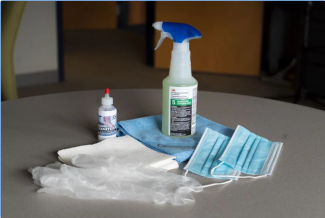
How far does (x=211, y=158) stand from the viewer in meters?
0.86

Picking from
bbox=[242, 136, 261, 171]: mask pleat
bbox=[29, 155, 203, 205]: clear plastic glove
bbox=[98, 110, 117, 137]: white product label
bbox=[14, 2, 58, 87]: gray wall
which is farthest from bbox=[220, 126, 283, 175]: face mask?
bbox=[14, 2, 58, 87]: gray wall

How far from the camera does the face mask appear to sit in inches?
32.5

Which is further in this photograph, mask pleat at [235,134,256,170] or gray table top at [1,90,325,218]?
mask pleat at [235,134,256,170]

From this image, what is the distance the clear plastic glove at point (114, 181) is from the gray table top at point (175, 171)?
0.05ft

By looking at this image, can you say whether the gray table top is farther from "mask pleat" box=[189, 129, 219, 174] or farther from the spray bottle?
the spray bottle

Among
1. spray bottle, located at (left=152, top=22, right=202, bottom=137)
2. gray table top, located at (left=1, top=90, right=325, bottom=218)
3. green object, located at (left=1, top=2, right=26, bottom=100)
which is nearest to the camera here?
gray table top, located at (left=1, top=90, right=325, bottom=218)

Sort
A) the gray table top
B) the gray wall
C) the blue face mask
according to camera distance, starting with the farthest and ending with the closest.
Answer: the gray wall, the blue face mask, the gray table top

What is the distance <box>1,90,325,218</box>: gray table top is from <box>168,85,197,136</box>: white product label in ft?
0.45

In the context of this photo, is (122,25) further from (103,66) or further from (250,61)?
(250,61)

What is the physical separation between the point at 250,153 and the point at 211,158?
0.26ft

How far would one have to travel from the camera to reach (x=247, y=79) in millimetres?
4254

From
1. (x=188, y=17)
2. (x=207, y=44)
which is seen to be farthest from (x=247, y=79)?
(x=188, y=17)

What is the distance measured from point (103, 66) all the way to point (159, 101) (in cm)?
356

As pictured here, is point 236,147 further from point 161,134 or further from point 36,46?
point 36,46
